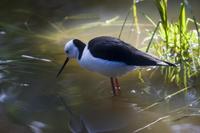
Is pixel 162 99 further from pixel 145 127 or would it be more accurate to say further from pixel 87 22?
pixel 87 22

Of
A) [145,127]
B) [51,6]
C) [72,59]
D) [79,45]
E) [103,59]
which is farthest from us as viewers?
[51,6]

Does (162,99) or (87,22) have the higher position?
(87,22)

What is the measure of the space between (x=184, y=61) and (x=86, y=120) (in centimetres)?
87

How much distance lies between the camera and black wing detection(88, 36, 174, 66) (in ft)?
9.81

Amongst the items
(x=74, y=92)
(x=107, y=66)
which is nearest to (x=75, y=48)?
(x=74, y=92)

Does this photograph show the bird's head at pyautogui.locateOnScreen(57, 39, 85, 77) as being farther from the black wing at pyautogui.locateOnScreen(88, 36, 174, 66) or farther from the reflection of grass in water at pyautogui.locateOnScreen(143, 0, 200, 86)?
the reflection of grass in water at pyautogui.locateOnScreen(143, 0, 200, 86)

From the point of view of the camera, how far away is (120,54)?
3.05m

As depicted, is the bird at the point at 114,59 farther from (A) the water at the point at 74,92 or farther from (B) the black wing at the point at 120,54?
(A) the water at the point at 74,92

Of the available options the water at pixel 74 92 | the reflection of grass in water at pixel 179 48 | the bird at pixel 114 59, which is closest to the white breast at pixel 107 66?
the bird at pixel 114 59

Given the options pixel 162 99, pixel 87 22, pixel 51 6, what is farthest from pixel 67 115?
pixel 51 6

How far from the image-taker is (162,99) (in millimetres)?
3105

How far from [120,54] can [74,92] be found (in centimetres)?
44

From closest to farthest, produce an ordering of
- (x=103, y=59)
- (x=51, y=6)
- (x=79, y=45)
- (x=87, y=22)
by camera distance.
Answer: (x=103, y=59), (x=79, y=45), (x=87, y=22), (x=51, y=6)

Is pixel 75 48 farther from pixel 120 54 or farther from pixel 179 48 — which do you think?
pixel 179 48
